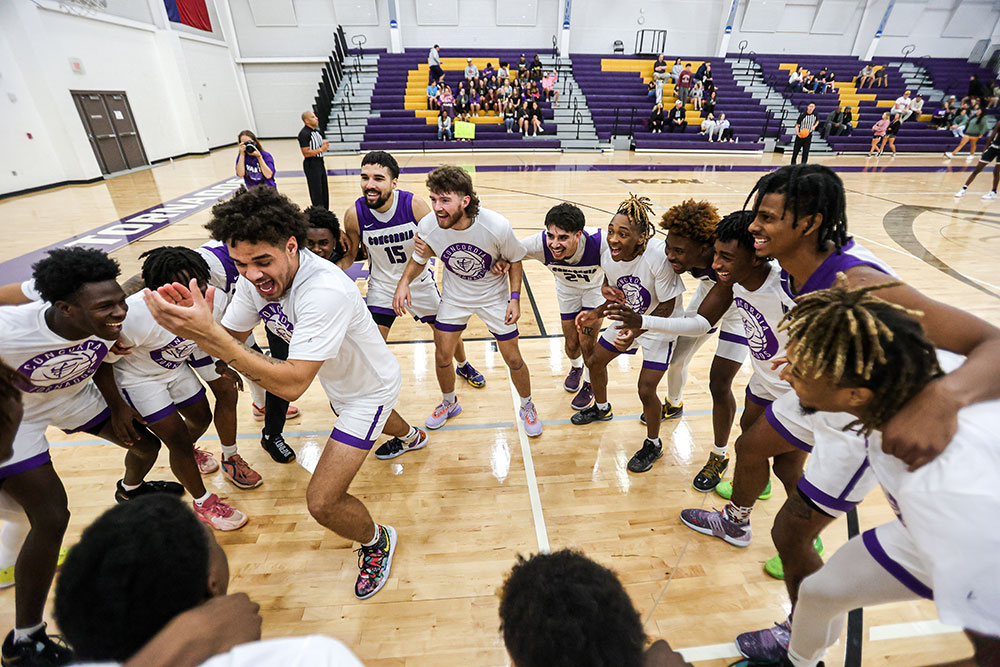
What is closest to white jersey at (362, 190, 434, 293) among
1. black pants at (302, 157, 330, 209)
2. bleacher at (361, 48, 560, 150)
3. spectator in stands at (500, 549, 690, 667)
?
spectator in stands at (500, 549, 690, 667)

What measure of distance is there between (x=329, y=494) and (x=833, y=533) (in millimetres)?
2813

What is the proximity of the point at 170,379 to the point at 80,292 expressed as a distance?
2.39ft

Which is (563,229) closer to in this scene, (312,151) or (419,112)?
(312,151)

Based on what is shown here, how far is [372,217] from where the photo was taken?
370 centimetres

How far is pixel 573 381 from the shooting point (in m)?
4.01

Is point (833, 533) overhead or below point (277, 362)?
below

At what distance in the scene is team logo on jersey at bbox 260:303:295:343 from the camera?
2352 millimetres

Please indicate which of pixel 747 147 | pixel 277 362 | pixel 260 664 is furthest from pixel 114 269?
pixel 747 147

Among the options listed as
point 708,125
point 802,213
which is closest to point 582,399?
point 802,213

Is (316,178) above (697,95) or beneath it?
beneath

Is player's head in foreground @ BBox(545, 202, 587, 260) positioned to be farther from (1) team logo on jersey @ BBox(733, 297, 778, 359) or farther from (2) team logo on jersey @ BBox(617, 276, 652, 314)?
(1) team logo on jersey @ BBox(733, 297, 778, 359)

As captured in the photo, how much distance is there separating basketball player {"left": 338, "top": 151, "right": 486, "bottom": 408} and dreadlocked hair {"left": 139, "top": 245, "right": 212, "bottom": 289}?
51.2 inches

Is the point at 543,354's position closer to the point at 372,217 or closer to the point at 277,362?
the point at 372,217

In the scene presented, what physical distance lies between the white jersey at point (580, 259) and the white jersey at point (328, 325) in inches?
60.0
